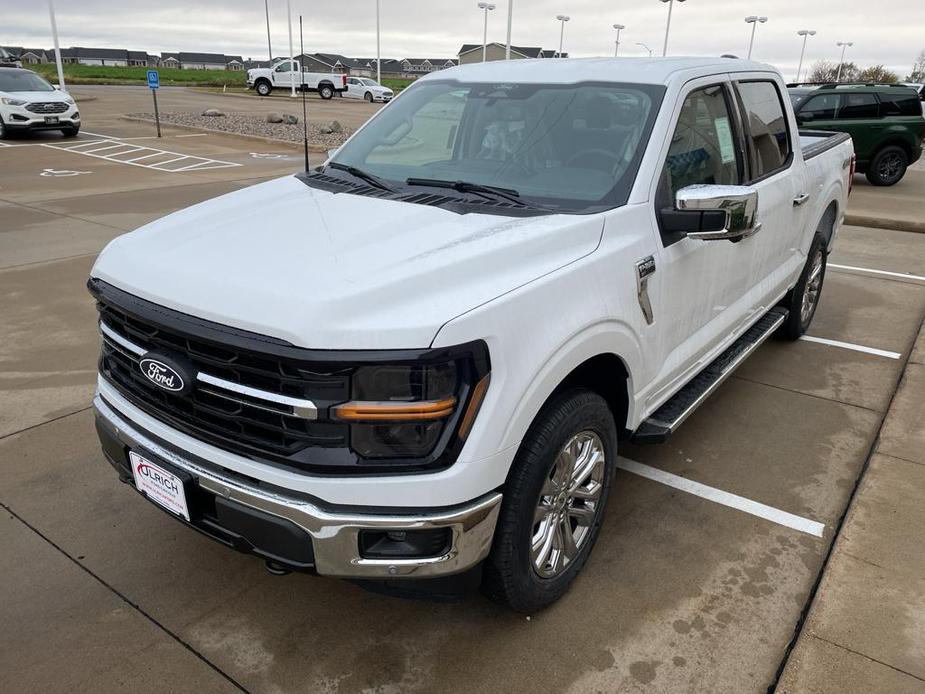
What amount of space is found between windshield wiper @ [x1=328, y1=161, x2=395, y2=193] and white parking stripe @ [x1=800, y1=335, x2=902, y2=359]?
157 inches

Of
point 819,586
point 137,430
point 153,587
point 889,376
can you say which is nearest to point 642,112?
point 819,586

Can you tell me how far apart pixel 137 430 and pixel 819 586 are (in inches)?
103

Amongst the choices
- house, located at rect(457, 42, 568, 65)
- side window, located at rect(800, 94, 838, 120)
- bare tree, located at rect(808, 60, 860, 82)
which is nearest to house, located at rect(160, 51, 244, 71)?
house, located at rect(457, 42, 568, 65)

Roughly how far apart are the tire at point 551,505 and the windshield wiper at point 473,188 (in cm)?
87

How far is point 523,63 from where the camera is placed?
3.77m

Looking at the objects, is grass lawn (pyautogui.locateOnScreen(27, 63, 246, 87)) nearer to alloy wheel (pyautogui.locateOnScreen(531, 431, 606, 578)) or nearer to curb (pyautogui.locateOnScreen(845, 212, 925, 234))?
curb (pyautogui.locateOnScreen(845, 212, 925, 234))

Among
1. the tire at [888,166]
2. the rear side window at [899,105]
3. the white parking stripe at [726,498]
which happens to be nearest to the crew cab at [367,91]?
the rear side window at [899,105]

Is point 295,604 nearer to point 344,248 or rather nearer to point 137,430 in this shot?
point 137,430

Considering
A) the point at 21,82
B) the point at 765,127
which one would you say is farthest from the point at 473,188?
the point at 21,82

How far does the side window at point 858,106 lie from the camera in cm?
1409

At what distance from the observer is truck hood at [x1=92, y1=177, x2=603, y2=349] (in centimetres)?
200

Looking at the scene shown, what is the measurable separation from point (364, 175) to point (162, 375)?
1.50m

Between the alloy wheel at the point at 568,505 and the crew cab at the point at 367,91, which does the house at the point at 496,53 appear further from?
the alloy wheel at the point at 568,505

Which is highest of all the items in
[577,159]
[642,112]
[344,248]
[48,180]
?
[642,112]
